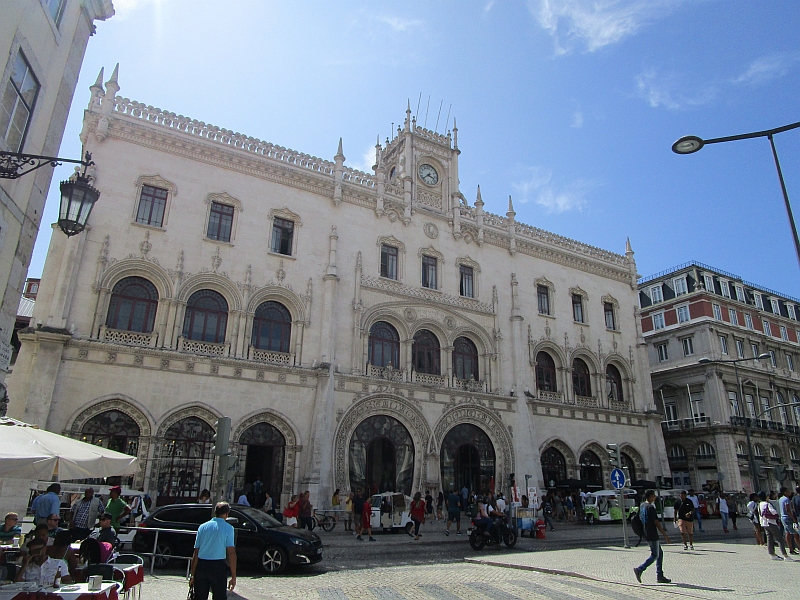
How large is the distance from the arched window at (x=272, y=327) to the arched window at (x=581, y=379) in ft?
57.9

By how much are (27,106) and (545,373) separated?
27.7 metres

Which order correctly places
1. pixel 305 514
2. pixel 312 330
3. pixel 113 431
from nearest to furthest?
pixel 305 514, pixel 113 431, pixel 312 330

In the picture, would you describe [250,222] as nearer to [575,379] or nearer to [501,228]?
[501,228]

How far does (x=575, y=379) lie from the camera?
34000 millimetres

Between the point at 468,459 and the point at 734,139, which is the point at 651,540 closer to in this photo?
the point at 734,139

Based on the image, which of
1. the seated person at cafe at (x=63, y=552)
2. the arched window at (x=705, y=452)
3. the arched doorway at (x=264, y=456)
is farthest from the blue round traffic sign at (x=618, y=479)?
the arched window at (x=705, y=452)

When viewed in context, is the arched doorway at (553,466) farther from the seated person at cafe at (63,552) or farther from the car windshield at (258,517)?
the seated person at cafe at (63,552)

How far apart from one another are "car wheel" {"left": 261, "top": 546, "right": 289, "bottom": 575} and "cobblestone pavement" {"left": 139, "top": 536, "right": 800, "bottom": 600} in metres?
0.31

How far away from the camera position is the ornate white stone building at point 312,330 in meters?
21.3

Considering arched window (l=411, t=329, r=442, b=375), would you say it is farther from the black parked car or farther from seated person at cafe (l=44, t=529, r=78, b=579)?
seated person at cafe (l=44, t=529, r=78, b=579)

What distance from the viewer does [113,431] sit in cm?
2069

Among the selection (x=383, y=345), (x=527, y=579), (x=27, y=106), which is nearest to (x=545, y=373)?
(x=383, y=345)

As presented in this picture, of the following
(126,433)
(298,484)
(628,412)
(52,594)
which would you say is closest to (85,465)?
(52,594)

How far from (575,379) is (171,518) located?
25934mm
